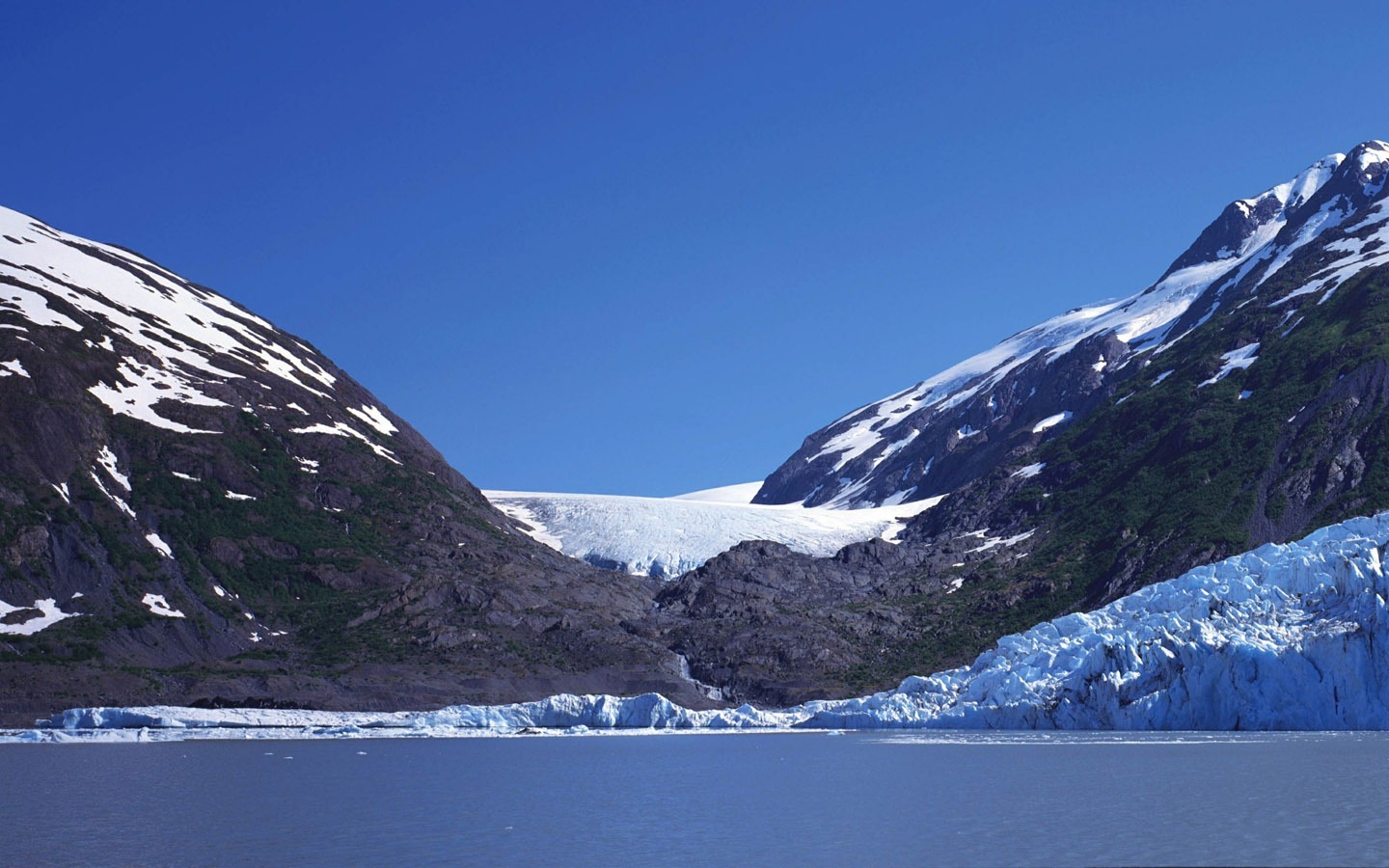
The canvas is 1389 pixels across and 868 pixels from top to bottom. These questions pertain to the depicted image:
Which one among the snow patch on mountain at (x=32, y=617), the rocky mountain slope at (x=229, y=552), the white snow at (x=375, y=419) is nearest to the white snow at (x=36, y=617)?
the snow patch on mountain at (x=32, y=617)

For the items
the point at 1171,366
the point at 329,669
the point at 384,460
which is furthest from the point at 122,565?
the point at 1171,366

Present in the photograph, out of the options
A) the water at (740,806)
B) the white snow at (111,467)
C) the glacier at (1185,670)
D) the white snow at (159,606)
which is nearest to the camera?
the water at (740,806)

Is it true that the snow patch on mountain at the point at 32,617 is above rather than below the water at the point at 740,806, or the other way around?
above

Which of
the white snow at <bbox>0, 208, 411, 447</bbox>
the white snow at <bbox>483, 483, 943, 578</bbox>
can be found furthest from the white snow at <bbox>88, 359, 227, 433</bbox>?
the white snow at <bbox>483, 483, 943, 578</bbox>

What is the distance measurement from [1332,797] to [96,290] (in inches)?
6497

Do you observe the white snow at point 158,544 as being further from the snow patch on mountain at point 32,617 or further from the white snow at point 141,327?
the white snow at point 141,327

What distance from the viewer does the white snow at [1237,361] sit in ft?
546

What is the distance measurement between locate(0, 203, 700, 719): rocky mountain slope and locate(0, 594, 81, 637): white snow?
218 mm

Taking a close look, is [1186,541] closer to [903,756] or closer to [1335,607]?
[1335,607]

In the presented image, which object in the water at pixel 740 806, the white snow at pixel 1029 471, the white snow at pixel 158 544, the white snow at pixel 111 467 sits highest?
the white snow at pixel 111 467

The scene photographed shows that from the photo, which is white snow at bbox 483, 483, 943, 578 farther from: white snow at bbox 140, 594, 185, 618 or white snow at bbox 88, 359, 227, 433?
white snow at bbox 140, 594, 185, 618

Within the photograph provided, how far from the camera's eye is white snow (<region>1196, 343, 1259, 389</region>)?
166 meters

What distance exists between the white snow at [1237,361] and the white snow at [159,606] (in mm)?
124097

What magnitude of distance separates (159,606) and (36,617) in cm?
1092
